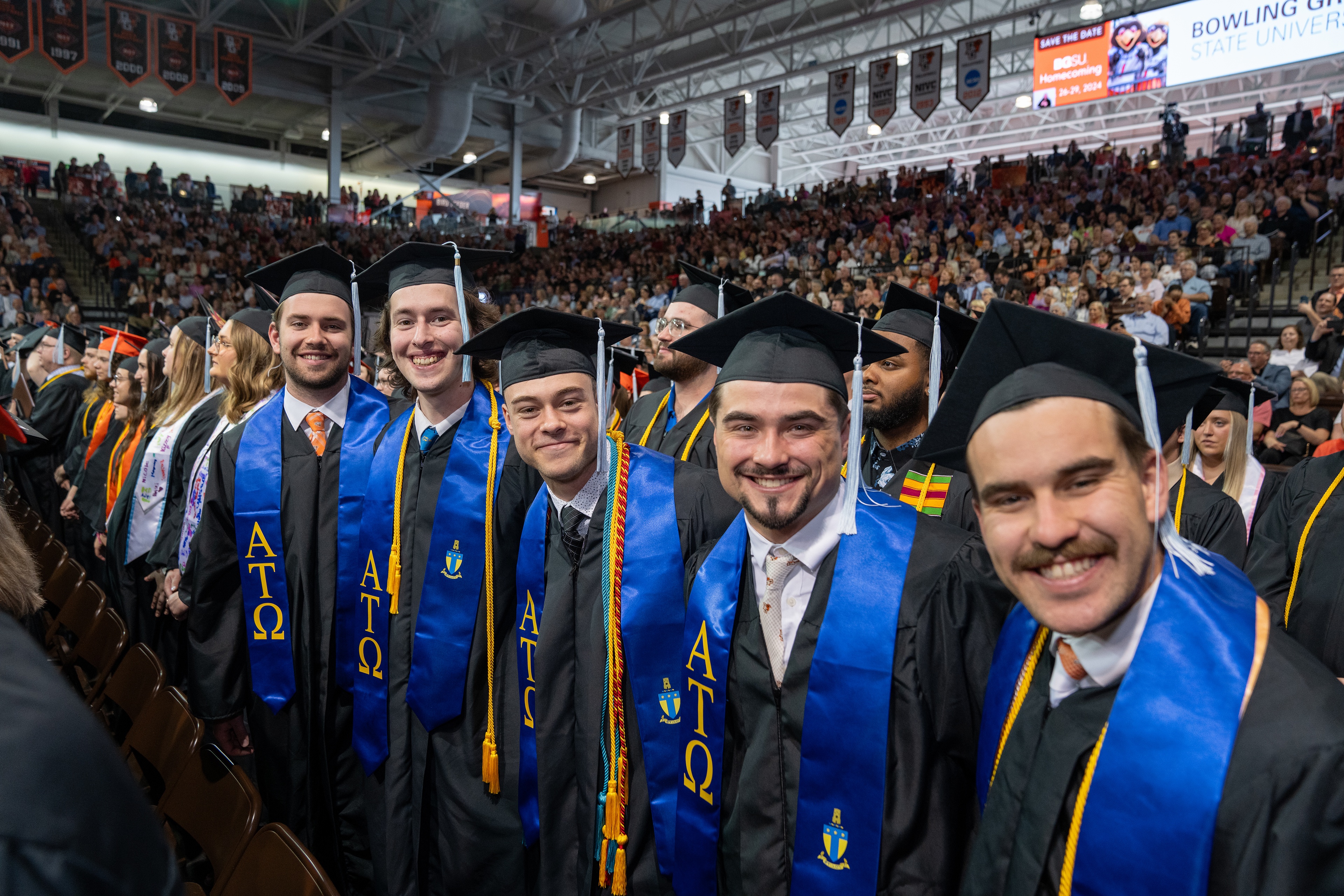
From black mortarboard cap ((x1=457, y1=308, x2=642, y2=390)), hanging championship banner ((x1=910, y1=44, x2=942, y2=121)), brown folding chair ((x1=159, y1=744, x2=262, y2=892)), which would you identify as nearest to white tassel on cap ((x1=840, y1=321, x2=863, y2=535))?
black mortarboard cap ((x1=457, y1=308, x2=642, y2=390))

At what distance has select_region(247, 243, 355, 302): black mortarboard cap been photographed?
9.34 feet

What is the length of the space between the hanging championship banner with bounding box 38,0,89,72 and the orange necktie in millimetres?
15320

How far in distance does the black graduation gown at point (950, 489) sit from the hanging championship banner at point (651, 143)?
18.4 metres

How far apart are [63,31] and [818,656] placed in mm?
17867

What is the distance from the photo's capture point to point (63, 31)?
13594 mm

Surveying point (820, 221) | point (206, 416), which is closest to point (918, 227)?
point (820, 221)

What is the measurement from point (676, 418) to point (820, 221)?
13626 mm

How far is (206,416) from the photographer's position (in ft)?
12.1

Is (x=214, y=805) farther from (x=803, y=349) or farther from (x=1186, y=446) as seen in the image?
(x=1186, y=446)

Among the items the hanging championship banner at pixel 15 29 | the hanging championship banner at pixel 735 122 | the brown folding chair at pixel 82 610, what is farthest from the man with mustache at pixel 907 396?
the hanging championship banner at pixel 15 29

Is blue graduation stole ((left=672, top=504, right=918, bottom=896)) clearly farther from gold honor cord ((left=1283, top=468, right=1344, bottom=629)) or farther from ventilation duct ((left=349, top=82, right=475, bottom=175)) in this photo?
ventilation duct ((left=349, top=82, right=475, bottom=175))

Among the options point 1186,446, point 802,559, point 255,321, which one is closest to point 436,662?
point 802,559

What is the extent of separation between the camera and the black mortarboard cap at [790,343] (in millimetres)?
1725

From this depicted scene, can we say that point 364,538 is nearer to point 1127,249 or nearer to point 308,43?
point 1127,249
